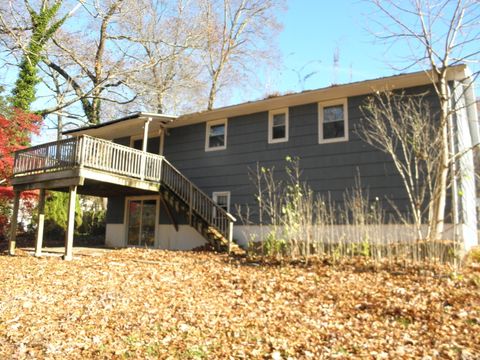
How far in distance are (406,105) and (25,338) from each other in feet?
32.7

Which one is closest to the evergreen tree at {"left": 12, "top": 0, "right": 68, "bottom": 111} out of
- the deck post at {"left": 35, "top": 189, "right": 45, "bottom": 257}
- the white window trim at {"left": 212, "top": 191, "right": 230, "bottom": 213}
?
the deck post at {"left": 35, "top": 189, "right": 45, "bottom": 257}

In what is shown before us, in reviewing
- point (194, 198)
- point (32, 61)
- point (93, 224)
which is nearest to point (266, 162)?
point (194, 198)

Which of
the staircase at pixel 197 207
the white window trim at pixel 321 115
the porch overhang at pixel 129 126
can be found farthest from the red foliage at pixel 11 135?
the white window trim at pixel 321 115

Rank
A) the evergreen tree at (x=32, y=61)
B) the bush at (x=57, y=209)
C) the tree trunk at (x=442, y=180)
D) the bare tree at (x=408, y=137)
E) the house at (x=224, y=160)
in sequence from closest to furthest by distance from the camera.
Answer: the tree trunk at (x=442, y=180)
the bare tree at (x=408, y=137)
the house at (x=224, y=160)
the bush at (x=57, y=209)
the evergreen tree at (x=32, y=61)

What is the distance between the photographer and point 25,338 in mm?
4773

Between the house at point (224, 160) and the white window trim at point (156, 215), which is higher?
the house at point (224, 160)

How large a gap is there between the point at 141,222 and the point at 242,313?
1119cm

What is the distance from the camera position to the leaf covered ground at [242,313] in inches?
175

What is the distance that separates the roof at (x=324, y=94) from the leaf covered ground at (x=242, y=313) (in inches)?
204

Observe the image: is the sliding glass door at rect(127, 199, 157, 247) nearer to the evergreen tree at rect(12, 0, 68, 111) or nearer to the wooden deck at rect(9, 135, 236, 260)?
the wooden deck at rect(9, 135, 236, 260)

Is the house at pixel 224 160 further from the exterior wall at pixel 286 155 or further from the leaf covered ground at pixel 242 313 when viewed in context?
the leaf covered ground at pixel 242 313

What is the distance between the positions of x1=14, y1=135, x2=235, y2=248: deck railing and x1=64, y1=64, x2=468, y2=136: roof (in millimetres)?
1896

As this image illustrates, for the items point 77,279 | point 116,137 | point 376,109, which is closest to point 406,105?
point 376,109

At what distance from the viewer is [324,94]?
1195cm
